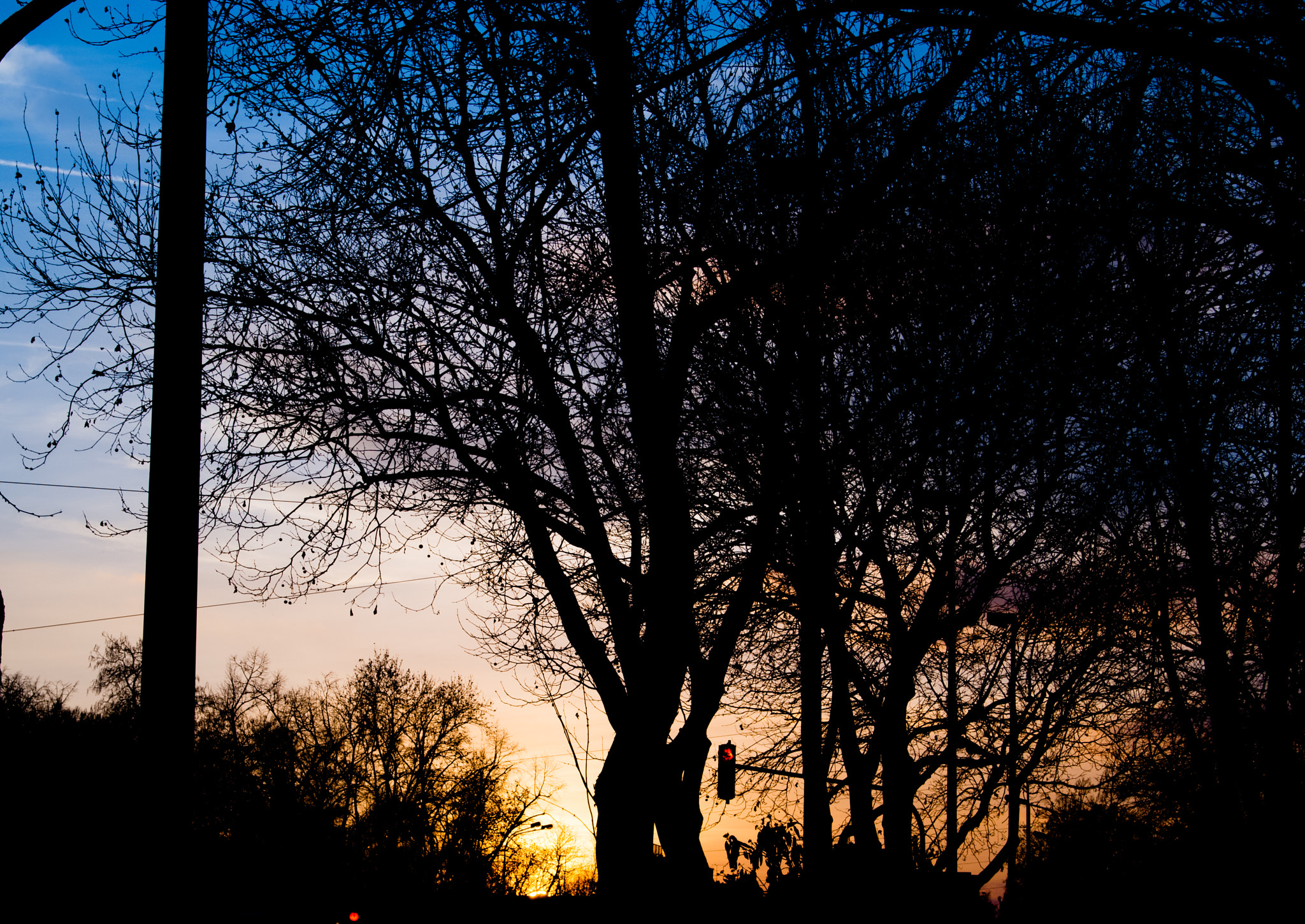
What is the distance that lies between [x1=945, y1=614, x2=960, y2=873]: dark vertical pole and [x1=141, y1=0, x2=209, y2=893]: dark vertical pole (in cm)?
914

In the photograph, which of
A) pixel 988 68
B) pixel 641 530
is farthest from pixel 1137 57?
pixel 641 530

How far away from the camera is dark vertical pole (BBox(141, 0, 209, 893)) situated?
3.36 m

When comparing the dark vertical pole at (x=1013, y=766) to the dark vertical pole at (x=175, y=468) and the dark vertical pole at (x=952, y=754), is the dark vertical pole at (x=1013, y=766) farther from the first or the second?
the dark vertical pole at (x=175, y=468)

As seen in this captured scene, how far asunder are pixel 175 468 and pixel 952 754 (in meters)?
10.5

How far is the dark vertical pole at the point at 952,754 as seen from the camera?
11336 millimetres

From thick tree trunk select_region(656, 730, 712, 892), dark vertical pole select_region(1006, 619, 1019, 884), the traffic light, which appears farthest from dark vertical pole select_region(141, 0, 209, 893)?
dark vertical pole select_region(1006, 619, 1019, 884)

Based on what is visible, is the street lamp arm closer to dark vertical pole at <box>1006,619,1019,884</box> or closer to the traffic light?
the traffic light

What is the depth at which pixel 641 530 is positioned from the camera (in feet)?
34.6

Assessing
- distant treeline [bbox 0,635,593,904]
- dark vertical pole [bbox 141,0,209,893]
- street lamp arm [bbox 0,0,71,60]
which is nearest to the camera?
dark vertical pole [bbox 141,0,209,893]

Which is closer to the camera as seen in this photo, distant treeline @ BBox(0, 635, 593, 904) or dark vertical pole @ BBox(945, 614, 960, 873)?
dark vertical pole @ BBox(945, 614, 960, 873)

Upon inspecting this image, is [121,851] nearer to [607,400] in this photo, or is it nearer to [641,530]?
[607,400]

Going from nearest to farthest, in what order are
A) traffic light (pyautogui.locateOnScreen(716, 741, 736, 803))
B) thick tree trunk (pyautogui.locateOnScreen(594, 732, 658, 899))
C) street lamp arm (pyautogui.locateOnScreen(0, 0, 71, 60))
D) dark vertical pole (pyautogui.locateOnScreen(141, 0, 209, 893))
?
1. dark vertical pole (pyautogui.locateOnScreen(141, 0, 209, 893))
2. street lamp arm (pyautogui.locateOnScreen(0, 0, 71, 60))
3. thick tree trunk (pyautogui.locateOnScreen(594, 732, 658, 899))
4. traffic light (pyautogui.locateOnScreen(716, 741, 736, 803))

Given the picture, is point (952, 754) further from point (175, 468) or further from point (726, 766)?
point (175, 468)

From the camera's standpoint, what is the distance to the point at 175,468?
3.49m
